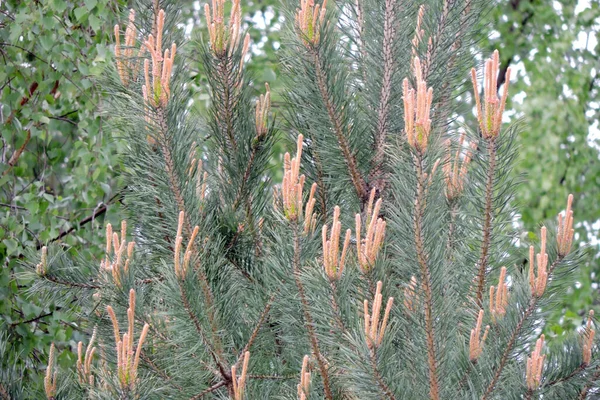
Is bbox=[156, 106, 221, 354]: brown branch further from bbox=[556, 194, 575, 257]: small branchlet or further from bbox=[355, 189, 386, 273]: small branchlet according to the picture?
bbox=[556, 194, 575, 257]: small branchlet

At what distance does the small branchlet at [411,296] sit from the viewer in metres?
1.64

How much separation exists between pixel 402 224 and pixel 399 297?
19cm

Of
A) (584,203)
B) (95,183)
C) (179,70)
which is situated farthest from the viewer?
(584,203)

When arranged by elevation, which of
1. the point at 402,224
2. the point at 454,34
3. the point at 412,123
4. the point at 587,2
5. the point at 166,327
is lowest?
the point at 166,327

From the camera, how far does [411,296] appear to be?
166cm

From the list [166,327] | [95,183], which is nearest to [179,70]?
[166,327]

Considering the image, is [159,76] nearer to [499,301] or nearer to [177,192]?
[177,192]

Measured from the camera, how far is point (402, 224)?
1610 mm

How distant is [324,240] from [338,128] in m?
0.47

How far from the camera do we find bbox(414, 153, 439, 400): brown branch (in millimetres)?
1571

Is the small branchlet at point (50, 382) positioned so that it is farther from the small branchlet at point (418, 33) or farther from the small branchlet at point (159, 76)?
the small branchlet at point (418, 33)

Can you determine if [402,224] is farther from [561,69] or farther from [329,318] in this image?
[561,69]

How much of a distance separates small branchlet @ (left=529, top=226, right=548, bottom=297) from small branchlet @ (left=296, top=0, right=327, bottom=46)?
66cm

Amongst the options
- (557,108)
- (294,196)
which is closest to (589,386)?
(294,196)
